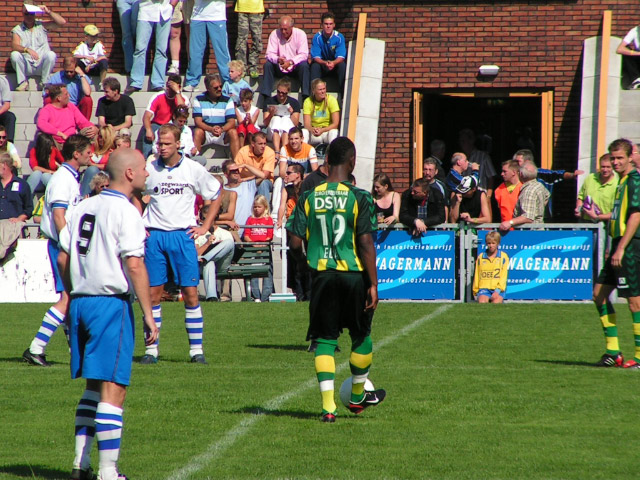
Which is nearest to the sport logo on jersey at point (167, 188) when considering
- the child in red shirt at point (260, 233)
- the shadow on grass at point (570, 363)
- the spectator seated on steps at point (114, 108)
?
the shadow on grass at point (570, 363)

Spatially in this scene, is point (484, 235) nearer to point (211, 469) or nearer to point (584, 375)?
point (584, 375)

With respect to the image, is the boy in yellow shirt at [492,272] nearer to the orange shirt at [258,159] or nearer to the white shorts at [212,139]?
the orange shirt at [258,159]

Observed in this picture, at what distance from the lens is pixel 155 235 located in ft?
34.6

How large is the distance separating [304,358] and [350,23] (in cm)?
1243

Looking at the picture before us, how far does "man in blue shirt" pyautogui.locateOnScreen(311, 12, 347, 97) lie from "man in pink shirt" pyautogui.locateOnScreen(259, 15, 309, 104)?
203 mm

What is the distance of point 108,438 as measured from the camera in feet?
18.9

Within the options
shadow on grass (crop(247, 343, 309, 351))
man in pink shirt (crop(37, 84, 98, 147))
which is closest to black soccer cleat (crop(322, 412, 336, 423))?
shadow on grass (crop(247, 343, 309, 351))

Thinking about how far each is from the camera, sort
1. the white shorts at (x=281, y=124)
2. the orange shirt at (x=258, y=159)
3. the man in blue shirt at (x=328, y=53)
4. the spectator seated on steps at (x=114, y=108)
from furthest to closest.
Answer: the man in blue shirt at (x=328, y=53) → the spectator seated on steps at (x=114, y=108) → the white shorts at (x=281, y=124) → the orange shirt at (x=258, y=159)

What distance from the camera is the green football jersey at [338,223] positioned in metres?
7.78

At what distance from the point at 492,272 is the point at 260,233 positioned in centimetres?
408

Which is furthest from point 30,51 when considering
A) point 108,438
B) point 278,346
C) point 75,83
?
point 108,438

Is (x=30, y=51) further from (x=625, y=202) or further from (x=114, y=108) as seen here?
(x=625, y=202)

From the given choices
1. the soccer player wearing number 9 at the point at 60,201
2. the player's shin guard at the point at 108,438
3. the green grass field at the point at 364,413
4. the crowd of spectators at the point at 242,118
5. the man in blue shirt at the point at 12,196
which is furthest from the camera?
the man in blue shirt at the point at 12,196

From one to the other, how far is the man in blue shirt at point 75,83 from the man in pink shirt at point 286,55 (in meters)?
3.39
